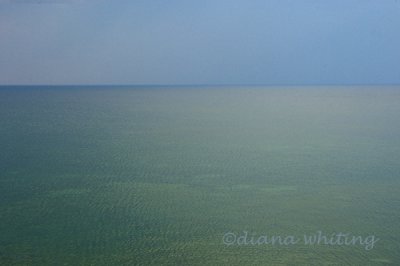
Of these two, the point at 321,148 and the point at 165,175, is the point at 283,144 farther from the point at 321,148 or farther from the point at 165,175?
the point at 165,175

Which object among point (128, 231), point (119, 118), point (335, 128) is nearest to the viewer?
point (128, 231)

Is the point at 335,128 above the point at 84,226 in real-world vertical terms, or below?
below

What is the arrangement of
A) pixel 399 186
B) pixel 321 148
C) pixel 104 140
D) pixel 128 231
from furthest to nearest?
pixel 104 140, pixel 321 148, pixel 399 186, pixel 128 231

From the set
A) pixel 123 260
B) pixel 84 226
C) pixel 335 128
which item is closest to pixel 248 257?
pixel 123 260

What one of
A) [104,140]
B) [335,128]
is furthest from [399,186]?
[335,128]

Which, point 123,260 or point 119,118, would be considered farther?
point 119,118

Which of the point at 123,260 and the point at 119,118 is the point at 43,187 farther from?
the point at 119,118
